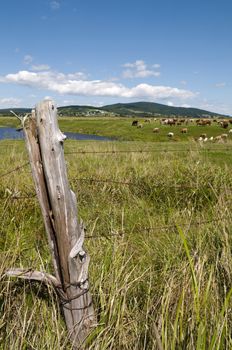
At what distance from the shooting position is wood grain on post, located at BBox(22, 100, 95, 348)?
2.13 m

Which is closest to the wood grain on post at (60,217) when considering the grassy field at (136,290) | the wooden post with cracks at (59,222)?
the wooden post with cracks at (59,222)

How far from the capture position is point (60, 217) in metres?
2.22

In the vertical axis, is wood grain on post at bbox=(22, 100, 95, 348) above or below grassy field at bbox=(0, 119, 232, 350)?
above

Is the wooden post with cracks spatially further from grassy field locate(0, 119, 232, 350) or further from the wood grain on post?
grassy field locate(0, 119, 232, 350)

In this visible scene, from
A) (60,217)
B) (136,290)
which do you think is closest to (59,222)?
(60,217)

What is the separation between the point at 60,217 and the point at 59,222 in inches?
1.4


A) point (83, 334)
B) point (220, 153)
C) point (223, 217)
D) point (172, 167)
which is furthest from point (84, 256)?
point (220, 153)

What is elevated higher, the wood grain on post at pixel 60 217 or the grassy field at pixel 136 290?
the wood grain on post at pixel 60 217

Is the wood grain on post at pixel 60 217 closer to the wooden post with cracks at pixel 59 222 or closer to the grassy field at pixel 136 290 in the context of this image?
the wooden post with cracks at pixel 59 222

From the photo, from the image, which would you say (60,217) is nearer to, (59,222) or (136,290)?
(59,222)

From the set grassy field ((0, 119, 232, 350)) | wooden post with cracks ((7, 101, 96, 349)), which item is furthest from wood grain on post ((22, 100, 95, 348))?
grassy field ((0, 119, 232, 350))

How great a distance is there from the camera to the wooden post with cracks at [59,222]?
213 cm

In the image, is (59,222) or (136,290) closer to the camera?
(59,222)

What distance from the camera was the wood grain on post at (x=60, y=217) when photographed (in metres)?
2.13
